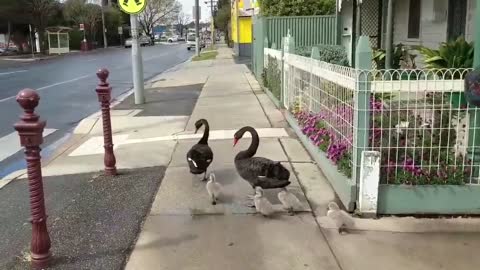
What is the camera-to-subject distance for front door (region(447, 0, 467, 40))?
31.6ft

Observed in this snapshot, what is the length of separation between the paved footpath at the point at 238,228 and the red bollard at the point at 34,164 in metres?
0.39

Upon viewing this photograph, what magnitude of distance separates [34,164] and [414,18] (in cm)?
1016

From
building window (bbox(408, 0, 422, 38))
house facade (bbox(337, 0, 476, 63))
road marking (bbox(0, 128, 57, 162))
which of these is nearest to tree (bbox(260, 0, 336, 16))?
house facade (bbox(337, 0, 476, 63))

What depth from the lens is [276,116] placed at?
10680 mm

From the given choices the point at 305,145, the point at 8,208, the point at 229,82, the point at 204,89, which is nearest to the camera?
the point at 8,208

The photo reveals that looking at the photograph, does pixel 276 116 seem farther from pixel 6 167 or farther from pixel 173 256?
pixel 173 256

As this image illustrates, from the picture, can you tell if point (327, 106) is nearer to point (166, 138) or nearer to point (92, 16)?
point (166, 138)

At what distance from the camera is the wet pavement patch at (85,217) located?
4281mm

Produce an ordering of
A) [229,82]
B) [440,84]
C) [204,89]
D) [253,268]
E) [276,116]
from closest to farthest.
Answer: [253,268]
[440,84]
[276,116]
[204,89]
[229,82]

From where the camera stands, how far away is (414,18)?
12117 mm

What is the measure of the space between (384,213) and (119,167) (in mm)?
→ 3633

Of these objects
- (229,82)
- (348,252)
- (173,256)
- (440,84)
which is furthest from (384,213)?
(229,82)

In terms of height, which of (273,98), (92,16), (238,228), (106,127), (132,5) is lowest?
(238,228)

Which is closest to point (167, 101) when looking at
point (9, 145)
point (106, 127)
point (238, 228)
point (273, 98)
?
point (273, 98)
